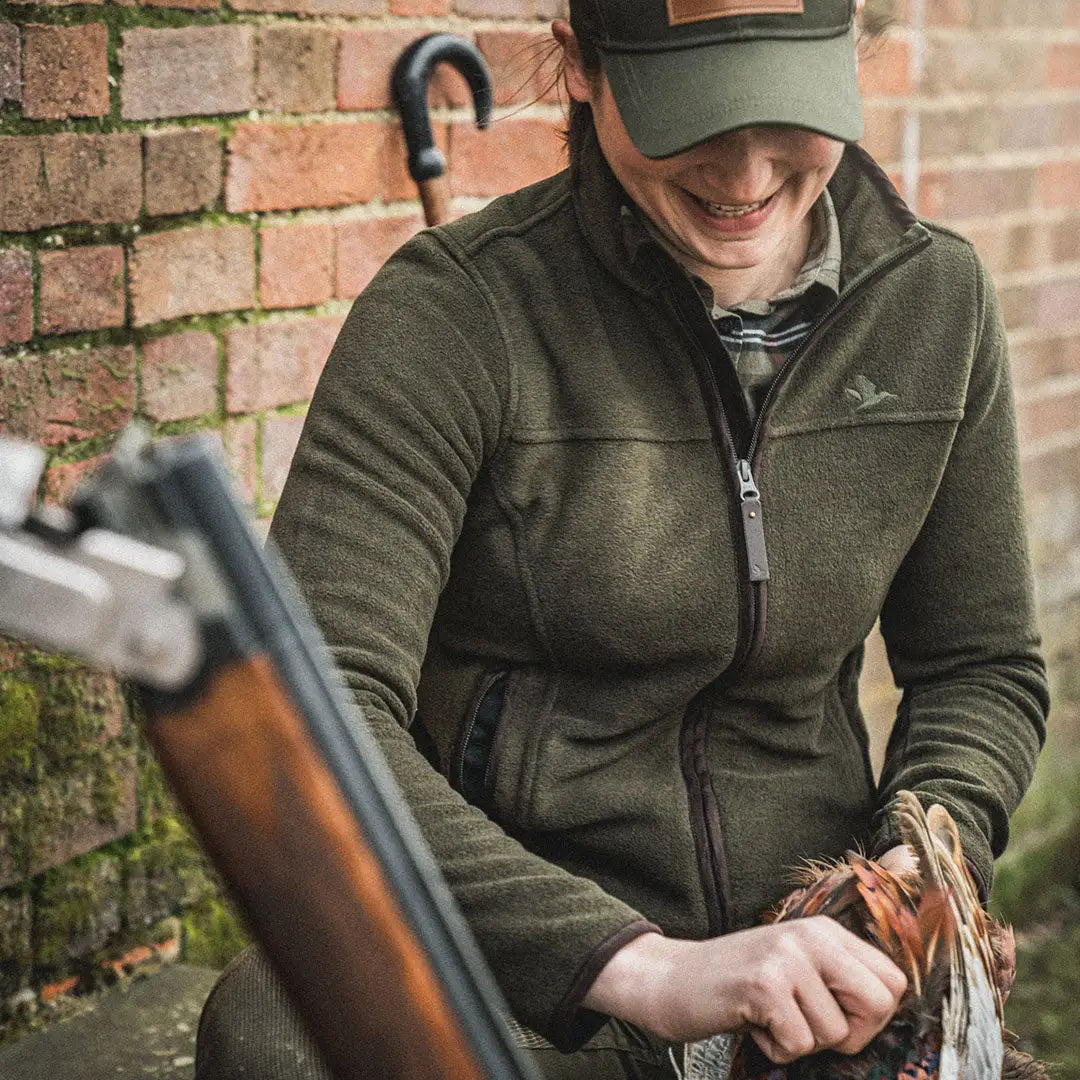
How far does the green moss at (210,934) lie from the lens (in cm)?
222

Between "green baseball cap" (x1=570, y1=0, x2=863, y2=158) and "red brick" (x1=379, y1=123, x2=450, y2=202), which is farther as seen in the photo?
"red brick" (x1=379, y1=123, x2=450, y2=202)

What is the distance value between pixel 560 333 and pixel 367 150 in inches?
30.0

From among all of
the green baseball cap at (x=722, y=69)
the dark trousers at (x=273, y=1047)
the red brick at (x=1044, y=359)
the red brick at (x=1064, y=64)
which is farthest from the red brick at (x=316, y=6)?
the red brick at (x=1064, y=64)

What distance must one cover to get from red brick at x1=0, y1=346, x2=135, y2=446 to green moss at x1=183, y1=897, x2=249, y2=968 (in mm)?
682

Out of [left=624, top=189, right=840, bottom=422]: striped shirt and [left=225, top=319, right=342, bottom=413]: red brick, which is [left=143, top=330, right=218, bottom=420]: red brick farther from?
[left=624, top=189, right=840, bottom=422]: striped shirt

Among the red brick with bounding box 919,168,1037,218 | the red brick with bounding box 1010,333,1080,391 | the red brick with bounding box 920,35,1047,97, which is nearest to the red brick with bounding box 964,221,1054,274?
the red brick with bounding box 919,168,1037,218

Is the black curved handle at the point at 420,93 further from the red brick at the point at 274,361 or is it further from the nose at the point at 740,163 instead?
the nose at the point at 740,163

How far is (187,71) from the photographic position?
1989mm

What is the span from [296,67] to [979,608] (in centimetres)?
109

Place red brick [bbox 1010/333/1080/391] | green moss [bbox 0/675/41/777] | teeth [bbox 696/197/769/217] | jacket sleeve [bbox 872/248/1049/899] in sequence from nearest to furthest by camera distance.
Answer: teeth [bbox 696/197/769/217]
jacket sleeve [bbox 872/248/1049/899]
green moss [bbox 0/675/41/777]
red brick [bbox 1010/333/1080/391]

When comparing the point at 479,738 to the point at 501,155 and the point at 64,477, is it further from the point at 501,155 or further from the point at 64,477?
the point at 501,155

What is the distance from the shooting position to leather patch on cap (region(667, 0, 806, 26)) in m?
1.48

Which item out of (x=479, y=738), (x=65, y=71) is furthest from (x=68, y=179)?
(x=479, y=738)

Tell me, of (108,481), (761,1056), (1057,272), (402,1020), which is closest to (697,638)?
(761,1056)
